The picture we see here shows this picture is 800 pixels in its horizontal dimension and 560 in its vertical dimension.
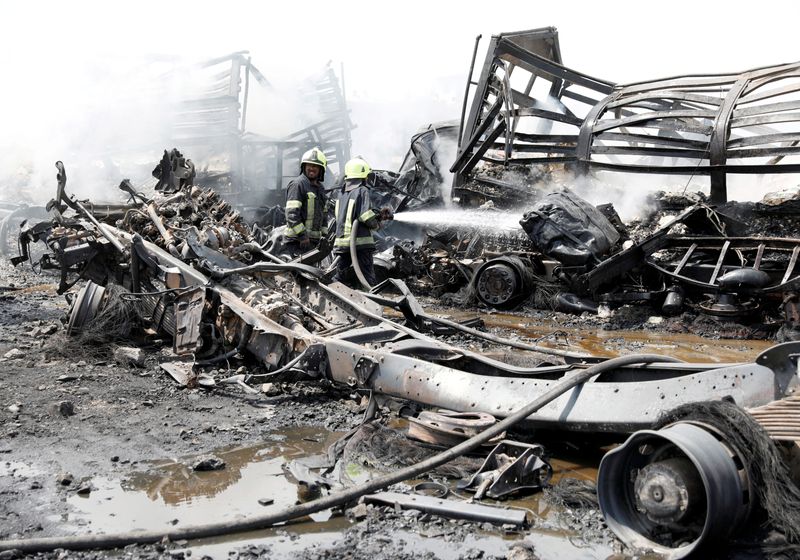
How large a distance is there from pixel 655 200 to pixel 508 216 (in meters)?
2.12

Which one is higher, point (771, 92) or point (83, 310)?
point (771, 92)

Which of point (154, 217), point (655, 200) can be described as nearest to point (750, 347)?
point (655, 200)

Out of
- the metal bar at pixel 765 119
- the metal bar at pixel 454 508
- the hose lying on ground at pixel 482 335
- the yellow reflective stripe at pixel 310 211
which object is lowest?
the metal bar at pixel 454 508

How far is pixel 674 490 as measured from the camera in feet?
8.55

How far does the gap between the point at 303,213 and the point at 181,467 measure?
427cm

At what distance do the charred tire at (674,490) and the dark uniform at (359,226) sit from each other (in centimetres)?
497

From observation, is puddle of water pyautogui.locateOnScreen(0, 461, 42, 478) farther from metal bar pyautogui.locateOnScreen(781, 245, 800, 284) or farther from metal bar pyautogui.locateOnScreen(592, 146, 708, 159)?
metal bar pyautogui.locateOnScreen(592, 146, 708, 159)

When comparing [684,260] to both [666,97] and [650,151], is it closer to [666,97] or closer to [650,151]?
[650,151]

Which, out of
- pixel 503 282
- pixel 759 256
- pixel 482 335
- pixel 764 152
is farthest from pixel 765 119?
pixel 482 335

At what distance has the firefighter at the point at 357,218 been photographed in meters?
7.57

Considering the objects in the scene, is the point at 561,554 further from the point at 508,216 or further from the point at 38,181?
the point at 38,181

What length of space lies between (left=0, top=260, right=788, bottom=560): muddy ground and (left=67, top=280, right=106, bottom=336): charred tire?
6.9 inches

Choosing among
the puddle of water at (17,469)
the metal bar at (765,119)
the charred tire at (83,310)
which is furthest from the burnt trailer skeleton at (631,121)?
the puddle of water at (17,469)

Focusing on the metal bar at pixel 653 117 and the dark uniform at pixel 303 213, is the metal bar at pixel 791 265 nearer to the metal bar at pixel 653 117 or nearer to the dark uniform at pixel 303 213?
the metal bar at pixel 653 117
